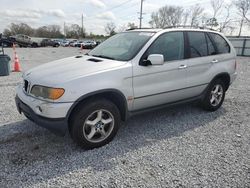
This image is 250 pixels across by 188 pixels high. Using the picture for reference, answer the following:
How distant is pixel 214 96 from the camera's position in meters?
4.74

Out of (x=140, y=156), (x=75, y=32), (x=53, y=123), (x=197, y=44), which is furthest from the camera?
(x=75, y=32)

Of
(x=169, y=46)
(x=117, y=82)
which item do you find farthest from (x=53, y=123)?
(x=169, y=46)

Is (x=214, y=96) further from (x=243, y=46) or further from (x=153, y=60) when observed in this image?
(x=243, y=46)

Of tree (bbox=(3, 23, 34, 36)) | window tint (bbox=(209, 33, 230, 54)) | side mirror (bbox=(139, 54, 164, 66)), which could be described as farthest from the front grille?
tree (bbox=(3, 23, 34, 36))

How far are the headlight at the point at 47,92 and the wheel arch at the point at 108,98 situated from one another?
0.24 meters

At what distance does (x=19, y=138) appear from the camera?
3426mm

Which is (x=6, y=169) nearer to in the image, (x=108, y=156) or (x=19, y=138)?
(x=19, y=138)

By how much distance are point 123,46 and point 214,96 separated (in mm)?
2438

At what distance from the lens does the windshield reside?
135 inches

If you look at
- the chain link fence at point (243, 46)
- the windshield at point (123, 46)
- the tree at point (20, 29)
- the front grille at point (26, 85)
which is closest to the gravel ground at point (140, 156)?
the front grille at point (26, 85)

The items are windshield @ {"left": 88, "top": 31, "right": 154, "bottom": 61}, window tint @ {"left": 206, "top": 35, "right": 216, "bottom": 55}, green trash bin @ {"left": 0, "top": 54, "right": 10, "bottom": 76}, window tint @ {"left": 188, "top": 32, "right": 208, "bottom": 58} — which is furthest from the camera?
green trash bin @ {"left": 0, "top": 54, "right": 10, "bottom": 76}

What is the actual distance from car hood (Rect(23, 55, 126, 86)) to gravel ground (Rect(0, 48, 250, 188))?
40.8 inches

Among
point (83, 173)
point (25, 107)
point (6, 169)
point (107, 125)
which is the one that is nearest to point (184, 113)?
point (107, 125)

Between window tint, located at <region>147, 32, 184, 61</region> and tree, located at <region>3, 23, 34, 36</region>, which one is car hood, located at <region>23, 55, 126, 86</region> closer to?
window tint, located at <region>147, 32, 184, 61</region>
